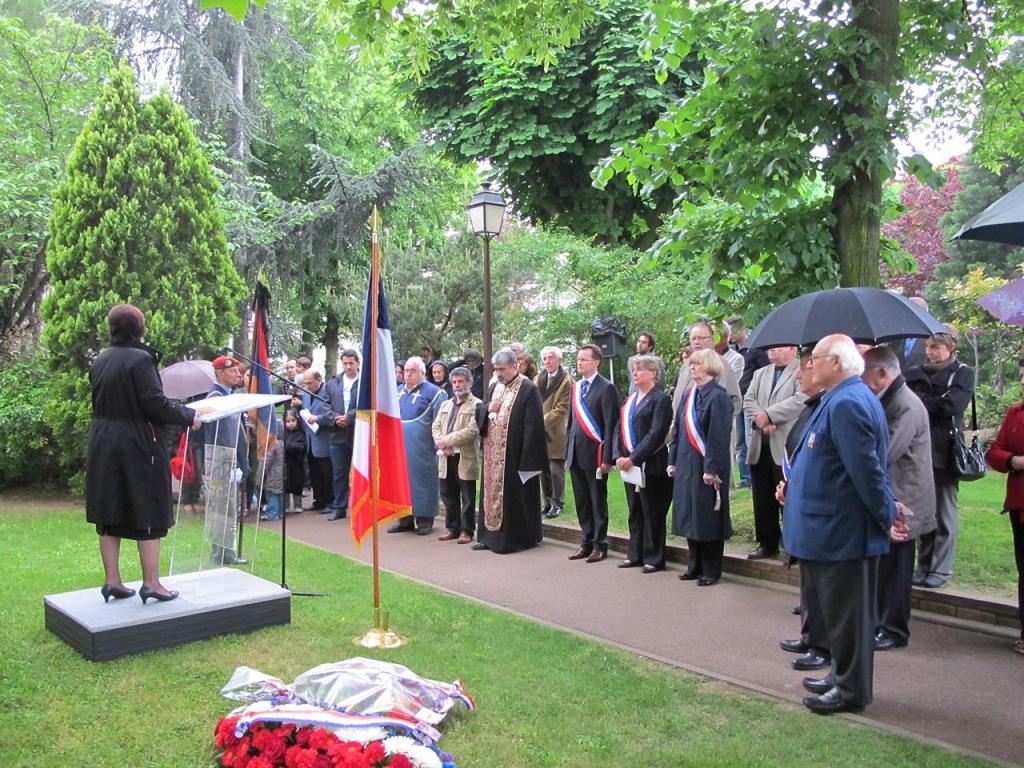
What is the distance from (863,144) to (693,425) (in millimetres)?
2671

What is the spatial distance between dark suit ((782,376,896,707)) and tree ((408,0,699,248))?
13.9 m

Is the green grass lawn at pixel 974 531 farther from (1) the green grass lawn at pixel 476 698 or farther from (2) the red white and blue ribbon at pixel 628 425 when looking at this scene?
(1) the green grass lawn at pixel 476 698

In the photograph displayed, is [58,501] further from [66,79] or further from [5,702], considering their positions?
[5,702]

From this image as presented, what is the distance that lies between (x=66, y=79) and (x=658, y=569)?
13728 millimetres

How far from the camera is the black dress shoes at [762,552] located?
7848 millimetres

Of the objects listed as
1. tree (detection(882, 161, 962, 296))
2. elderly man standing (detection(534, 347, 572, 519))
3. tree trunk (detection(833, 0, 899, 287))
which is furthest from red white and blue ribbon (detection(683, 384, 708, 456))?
tree (detection(882, 161, 962, 296))

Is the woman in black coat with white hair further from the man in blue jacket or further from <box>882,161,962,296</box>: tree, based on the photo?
<box>882,161,962,296</box>: tree

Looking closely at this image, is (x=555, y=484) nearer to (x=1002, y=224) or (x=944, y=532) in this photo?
(x=944, y=532)

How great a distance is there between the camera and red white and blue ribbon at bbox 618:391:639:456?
8.29 metres

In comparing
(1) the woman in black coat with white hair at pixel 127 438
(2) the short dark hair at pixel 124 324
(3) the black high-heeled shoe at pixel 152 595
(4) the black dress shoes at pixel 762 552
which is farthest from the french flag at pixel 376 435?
(4) the black dress shoes at pixel 762 552

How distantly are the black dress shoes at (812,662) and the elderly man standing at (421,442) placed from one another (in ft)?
19.5

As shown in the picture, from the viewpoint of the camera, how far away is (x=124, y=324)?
18.7 feet

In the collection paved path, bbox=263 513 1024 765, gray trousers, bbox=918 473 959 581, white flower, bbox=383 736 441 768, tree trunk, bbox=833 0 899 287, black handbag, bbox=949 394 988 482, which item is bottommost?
paved path, bbox=263 513 1024 765

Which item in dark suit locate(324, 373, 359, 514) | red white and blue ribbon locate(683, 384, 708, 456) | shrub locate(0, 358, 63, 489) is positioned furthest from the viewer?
shrub locate(0, 358, 63, 489)
